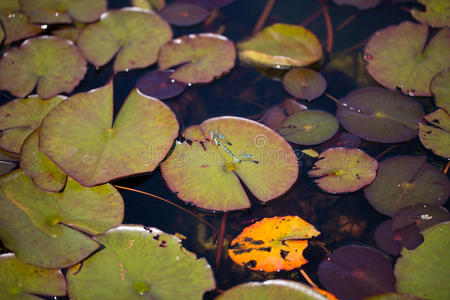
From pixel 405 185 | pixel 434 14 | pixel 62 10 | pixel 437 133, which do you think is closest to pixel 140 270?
pixel 405 185

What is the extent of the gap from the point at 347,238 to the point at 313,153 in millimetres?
589

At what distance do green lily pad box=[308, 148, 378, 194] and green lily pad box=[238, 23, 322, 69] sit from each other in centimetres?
91

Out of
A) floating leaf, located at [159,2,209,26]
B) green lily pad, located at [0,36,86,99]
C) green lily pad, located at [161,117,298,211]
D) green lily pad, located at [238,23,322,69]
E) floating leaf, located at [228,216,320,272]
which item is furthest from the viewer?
floating leaf, located at [159,2,209,26]

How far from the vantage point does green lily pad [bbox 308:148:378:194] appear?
7.52ft

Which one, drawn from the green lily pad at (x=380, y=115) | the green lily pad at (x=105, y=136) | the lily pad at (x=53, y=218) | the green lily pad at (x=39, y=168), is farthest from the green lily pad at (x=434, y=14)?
the green lily pad at (x=39, y=168)

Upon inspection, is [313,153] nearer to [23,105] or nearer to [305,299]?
[305,299]

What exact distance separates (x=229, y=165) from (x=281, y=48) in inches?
49.5

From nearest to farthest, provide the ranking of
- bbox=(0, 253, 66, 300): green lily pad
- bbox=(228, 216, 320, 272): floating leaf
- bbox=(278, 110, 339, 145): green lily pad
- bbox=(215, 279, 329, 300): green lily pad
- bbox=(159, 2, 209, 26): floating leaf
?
bbox=(215, 279, 329, 300): green lily pad
bbox=(0, 253, 66, 300): green lily pad
bbox=(228, 216, 320, 272): floating leaf
bbox=(278, 110, 339, 145): green lily pad
bbox=(159, 2, 209, 26): floating leaf

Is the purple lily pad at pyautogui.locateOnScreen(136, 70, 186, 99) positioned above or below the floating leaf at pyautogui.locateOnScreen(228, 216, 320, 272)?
above

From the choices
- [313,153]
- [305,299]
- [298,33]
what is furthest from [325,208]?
[298,33]

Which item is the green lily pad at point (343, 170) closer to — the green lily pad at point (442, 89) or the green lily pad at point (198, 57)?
the green lily pad at point (442, 89)

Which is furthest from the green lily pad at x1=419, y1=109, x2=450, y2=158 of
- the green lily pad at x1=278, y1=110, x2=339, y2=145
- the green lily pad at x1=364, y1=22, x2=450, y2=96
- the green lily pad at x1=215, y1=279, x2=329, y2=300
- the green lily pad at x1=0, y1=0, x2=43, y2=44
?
the green lily pad at x1=0, y1=0, x2=43, y2=44

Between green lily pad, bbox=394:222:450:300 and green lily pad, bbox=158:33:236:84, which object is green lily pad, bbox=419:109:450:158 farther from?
green lily pad, bbox=158:33:236:84

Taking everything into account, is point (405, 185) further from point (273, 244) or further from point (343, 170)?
point (273, 244)
